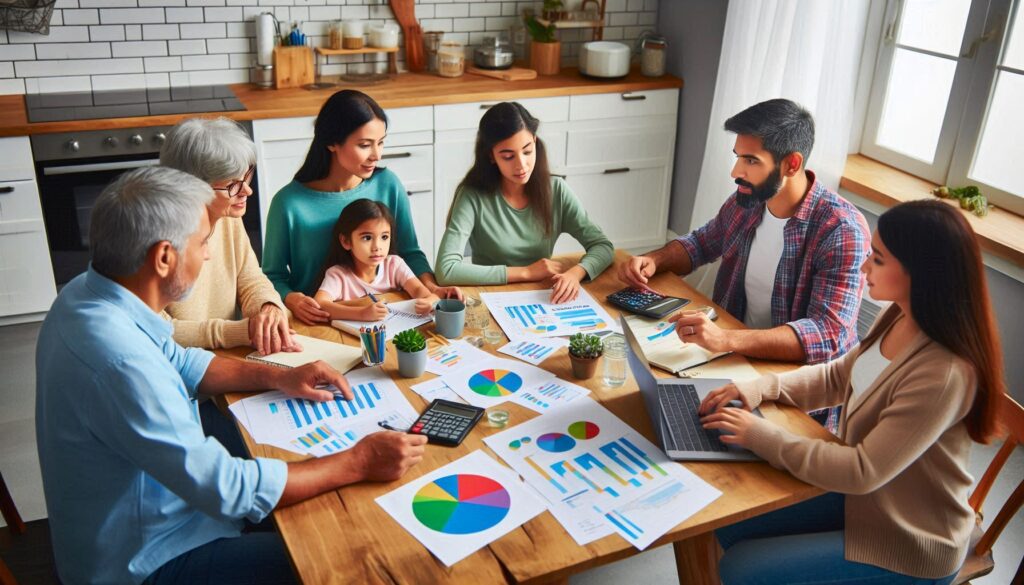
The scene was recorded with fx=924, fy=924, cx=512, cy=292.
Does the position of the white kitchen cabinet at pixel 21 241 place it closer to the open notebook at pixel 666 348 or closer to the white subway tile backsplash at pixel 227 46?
the white subway tile backsplash at pixel 227 46

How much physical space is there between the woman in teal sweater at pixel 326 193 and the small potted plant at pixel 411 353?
52 cm

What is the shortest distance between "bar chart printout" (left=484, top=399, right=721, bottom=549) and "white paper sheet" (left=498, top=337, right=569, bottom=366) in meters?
0.27

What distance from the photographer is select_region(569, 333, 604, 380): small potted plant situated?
7.18ft

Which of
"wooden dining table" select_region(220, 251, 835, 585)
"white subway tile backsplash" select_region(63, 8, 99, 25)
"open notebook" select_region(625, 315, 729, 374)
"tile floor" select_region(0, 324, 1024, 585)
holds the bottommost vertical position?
"tile floor" select_region(0, 324, 1024, 585)

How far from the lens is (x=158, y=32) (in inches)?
171

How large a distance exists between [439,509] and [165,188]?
2.58ft

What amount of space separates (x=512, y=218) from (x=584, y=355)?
942 mm

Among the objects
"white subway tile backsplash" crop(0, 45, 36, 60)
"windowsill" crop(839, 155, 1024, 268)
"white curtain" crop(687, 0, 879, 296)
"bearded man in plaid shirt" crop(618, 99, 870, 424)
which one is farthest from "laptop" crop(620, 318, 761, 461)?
"white subway tile backsplash" crop(0, 45, 36, 60)

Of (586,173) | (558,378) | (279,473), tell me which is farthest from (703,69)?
(279,473)

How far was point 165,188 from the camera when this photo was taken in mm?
1721

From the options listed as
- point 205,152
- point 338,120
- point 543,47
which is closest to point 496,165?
point 338,120

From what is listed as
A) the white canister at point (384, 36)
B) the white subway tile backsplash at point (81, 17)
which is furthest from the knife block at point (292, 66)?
the white subway tile backsplash at point (81, 17)

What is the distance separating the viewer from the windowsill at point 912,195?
3314 mm

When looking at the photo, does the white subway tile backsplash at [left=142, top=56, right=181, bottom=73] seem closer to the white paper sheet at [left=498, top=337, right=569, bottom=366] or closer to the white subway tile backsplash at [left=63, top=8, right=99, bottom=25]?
the white subway tile backsplash at [left=63, top=8, right=99, bottom=25]
